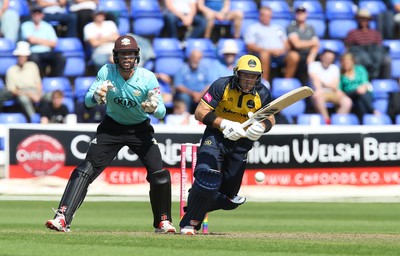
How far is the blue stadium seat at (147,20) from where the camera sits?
70.3 feet

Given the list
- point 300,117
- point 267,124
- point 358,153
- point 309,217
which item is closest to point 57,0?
point 300,117

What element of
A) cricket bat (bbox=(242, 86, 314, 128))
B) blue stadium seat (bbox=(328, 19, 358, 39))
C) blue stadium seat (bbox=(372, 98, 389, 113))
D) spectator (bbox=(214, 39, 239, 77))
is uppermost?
blue stadium seat (bbox=(328, 19, 358, 39))

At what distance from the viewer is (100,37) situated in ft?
67.0

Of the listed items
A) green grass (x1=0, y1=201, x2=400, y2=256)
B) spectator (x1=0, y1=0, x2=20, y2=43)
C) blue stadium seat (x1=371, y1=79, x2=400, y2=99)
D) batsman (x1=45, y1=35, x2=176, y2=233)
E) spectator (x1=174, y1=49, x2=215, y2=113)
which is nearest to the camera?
green grass (x1=0, y1=201, x2=400, y2=256)

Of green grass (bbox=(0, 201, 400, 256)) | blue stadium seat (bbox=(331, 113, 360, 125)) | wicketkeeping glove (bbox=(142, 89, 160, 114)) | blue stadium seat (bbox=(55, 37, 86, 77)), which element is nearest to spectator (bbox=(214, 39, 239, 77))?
blue stadium seat (bbox=(331, 113, 360, 125))

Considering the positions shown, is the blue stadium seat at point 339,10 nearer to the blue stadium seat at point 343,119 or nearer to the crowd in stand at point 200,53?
the crowd in stand at point 200,53

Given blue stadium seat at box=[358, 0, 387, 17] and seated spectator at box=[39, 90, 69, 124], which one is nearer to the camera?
seated spectator at box=[39, 90, 69, 124]

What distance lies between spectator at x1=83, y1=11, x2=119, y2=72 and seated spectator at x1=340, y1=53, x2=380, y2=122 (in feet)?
14.9

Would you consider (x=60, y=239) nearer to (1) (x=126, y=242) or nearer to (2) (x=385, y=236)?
(1) (x=126, y=242)

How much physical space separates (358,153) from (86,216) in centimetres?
587

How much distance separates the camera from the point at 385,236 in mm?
10906

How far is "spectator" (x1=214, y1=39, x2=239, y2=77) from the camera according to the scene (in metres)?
20.2

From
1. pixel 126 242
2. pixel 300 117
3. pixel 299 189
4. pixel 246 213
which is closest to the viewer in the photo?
pixel 126 242

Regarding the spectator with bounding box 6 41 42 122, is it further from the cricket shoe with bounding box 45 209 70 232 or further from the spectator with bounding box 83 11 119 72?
the cricket shoe with bounding box 45 209 70 232
